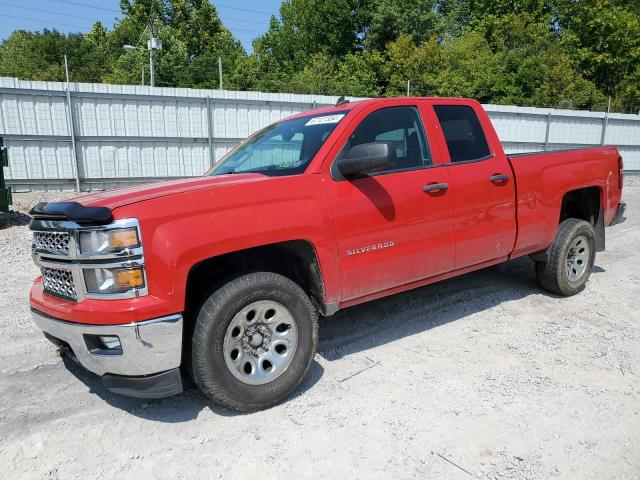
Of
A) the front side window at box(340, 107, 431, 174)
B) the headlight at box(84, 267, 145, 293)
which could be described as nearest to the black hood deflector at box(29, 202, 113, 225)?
the headlight at box(84, 267, 145, 293)

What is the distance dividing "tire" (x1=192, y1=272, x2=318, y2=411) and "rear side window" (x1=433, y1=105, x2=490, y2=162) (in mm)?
1978

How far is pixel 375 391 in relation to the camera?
327 centimetres

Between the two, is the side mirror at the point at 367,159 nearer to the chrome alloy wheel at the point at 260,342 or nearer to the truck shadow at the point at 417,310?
the chrome alloy wheel at the point at 260,342

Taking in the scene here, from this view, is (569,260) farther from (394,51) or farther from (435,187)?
(394,51)

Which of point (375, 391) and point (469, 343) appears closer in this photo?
point (375, 391)

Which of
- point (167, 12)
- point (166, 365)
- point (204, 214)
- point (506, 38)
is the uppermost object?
point (167, 12)

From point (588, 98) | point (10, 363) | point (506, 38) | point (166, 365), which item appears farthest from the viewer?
point (506, 38)

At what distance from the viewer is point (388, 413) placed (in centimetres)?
301

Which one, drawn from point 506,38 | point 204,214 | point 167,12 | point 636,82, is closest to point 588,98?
point 636,82

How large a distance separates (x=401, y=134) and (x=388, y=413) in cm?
216

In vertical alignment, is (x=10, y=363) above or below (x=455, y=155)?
below

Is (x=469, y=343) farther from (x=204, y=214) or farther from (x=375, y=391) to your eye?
(x=204, y=214)

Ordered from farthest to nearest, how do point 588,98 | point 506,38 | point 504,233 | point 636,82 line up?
1. point 506,38
2. point 636,82
3. point 588,98
4. point 504,233

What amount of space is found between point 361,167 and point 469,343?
6.01ft
